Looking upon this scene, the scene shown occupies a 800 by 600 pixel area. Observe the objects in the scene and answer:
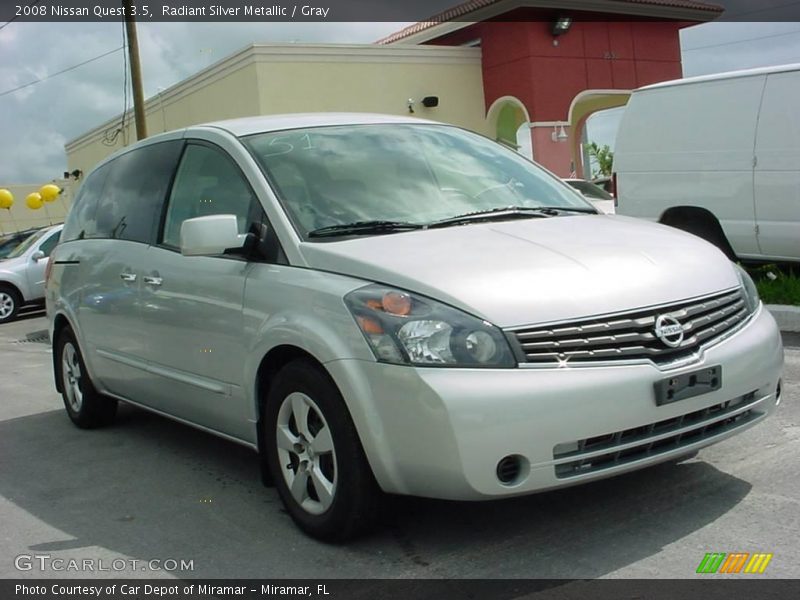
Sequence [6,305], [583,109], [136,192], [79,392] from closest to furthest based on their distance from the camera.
Result: [136,192]
[79,392]
[6,305]
[583,109]

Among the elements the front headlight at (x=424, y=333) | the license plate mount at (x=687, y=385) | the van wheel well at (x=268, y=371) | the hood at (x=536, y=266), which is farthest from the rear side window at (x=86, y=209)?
the license plate mount at (x=687, y=385)

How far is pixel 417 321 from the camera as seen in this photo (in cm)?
344

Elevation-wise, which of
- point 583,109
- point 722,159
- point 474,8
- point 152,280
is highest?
point 474,8

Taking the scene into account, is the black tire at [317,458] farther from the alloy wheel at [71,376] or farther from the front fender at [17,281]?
the front fender at [17,281]

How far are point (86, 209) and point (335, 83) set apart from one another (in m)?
14.9

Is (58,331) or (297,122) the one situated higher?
(297,122)

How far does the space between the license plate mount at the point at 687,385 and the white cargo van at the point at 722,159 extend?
17.5 feet

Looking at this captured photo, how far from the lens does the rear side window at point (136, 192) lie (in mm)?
5332

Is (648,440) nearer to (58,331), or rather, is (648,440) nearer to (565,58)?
(58,331)

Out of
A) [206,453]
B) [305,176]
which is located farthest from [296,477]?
[206,453]

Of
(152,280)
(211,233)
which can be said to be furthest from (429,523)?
(152,280)

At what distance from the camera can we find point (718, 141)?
29.1ft

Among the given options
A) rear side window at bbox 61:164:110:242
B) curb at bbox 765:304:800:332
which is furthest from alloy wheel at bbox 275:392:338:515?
curb at bbox 765:304:800:332

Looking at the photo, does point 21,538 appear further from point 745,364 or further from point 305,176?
point 745,364
